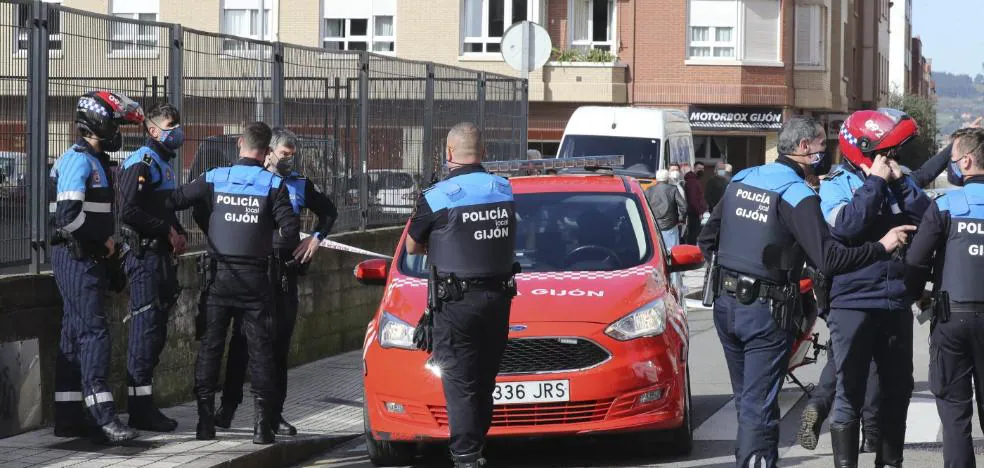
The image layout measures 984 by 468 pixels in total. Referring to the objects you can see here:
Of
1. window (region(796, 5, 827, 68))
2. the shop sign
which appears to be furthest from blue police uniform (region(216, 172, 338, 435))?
window (region(796, 5, 827, 68))

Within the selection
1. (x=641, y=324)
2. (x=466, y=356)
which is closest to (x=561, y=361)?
(x=641, y=324)

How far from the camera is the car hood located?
853 cm

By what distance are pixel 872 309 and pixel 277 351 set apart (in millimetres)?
3630

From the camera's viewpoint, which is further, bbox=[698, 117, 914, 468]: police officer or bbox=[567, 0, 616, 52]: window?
bbox=[567, 0, 616, 52]: window

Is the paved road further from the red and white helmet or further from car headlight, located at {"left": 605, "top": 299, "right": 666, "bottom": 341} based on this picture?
the red and white helmet

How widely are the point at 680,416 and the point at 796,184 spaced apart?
1945 mm

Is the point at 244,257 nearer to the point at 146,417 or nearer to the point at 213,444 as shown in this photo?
the point at 213,444

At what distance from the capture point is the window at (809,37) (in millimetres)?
44906

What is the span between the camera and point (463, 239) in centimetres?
728

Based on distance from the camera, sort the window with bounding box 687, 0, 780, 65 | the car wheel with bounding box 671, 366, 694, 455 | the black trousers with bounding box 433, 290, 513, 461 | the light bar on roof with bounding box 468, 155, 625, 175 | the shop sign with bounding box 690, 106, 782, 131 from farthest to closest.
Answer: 1. the window with bounding box 687, 0, 780, 65
2. the shop sign with bounding box 690, 106, 782, 131
3. the light bar on roof with bounding box 468, 155, 625, 175
4. the car wheel with bounding box 671, 366, 694, 455
5. the black trousers with bounding box 433, 290, 513, 461

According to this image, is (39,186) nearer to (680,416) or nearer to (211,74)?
(211,74)

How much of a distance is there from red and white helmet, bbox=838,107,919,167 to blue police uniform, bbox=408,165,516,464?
1.69 metres

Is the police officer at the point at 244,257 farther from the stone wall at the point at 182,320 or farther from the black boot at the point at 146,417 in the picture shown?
the stone wall at the point at 182,320

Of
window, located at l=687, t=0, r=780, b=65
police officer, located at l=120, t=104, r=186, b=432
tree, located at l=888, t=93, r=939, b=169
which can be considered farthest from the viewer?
tree, located at l=888, t=93, r=939, b=169
